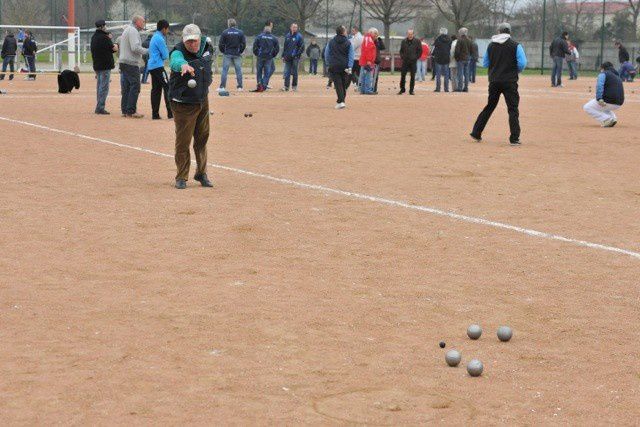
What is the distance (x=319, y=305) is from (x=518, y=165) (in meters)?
8.03

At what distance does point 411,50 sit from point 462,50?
5.45 feet

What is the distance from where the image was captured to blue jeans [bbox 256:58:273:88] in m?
31.4

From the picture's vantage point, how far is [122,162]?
47.7 ft

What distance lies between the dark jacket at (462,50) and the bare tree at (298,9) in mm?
27163

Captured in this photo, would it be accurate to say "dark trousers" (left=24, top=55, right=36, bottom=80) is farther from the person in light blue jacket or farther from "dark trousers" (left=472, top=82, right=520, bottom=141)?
"dark trousers" (left=472, top=82, right=520, bottom=141)

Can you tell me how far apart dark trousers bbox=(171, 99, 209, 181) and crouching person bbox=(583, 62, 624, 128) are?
10.4m

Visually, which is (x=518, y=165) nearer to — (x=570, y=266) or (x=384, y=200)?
(x=384, y=200)

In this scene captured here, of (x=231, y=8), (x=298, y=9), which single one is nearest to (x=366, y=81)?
(x=298, y=9)

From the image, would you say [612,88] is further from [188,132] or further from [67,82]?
[67,82]

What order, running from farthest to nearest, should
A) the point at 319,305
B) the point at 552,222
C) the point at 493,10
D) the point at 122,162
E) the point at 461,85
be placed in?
the point at 493,10 < the point at 461,85 < the point at 122,162 < the point at 552,222 < the point at 319,305

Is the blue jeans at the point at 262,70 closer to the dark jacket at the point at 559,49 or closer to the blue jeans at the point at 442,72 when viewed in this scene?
the blue jeans at the point at 442,72

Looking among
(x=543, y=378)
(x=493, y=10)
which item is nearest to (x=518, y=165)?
(x=543, y=378)

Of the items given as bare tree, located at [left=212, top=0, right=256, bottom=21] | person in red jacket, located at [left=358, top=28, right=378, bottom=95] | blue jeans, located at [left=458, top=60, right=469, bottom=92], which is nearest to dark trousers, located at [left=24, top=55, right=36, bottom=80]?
person in red jacket, located at [left=358, top=28, right=378, bottom=95]

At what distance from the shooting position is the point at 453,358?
5.87 m
